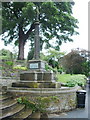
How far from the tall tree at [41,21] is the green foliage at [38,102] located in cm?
1046

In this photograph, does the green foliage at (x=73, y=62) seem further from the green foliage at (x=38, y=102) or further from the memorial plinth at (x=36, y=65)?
the green foliage at (x=38, y=102)

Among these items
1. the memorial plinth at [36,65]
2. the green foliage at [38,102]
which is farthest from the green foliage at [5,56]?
the green foliage at [38,102]

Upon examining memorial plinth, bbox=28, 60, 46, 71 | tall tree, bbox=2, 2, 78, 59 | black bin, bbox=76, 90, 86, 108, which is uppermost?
tall tree, bbox=2, 2, 78, 59

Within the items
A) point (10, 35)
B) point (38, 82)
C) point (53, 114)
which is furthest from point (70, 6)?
point (53, 114)

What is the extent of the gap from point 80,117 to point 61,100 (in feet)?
3.92

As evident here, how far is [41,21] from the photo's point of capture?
60.4 ft

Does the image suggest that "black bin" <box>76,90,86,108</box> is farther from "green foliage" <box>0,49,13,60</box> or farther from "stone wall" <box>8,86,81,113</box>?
"green foliage" <box>0,49,13,60</box>

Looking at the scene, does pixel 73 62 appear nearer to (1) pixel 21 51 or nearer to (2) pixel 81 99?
(1) pixel 21 51

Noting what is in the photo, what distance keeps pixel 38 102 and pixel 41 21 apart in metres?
13.7

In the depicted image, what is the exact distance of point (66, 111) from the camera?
6852mm

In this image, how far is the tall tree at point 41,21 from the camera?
15773 millimetres

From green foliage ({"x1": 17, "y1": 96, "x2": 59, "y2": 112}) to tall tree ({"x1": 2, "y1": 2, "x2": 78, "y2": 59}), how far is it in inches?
412

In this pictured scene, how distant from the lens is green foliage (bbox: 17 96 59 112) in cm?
630

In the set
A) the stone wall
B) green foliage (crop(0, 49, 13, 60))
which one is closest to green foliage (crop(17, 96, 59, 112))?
the stone wall
